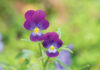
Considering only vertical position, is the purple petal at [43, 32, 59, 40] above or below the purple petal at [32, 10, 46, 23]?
below

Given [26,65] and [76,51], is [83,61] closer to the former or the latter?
[76,51]

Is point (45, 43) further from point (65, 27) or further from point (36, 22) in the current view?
point (65, 27)

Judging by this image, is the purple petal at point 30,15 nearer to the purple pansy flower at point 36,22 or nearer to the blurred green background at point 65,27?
the purple pansy flower at point 36,22

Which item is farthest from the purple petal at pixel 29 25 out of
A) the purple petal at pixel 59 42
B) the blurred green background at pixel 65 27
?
the blurred green background at pixel 65 27

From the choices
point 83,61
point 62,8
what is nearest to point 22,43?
point 83,61

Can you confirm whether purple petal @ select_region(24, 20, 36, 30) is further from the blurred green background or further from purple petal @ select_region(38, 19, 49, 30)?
the blurred green background

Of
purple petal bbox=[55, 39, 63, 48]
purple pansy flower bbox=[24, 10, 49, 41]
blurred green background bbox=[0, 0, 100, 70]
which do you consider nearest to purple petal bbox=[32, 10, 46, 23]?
purple pansy flower bbox=[24, 10, 49, 41]
